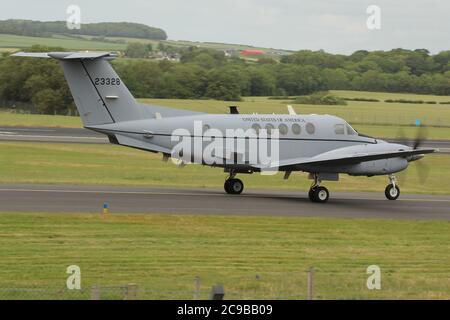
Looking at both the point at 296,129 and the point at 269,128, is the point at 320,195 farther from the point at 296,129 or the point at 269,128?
the point at 269,128

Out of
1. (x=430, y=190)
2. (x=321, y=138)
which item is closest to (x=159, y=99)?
(x=430, y=190)

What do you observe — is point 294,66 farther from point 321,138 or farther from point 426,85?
point 321,138

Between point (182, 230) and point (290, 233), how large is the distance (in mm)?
3347

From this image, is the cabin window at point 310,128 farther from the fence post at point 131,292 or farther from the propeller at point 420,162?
the fence post at point 131,292

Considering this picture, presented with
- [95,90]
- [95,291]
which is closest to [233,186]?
[95,90]

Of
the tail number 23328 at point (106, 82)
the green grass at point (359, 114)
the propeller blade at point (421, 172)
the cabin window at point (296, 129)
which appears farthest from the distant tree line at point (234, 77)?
the tail number 23328 at point (106, 82)

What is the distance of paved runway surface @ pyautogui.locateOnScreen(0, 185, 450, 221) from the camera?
Result: 1236 inches

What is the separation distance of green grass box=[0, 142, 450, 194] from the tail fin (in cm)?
652

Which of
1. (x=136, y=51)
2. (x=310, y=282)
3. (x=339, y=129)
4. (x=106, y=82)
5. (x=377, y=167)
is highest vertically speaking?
(x=136, y=51)

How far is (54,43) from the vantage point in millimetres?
142125

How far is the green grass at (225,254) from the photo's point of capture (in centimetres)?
2047

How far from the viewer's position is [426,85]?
403 ft

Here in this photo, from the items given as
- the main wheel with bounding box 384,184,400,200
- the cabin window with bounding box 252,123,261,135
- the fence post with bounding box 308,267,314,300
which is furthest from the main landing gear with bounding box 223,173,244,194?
the fence post with bounding box 308,267,314,300

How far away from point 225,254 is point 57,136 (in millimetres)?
46557
